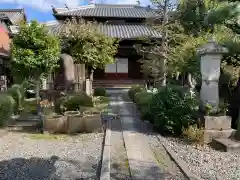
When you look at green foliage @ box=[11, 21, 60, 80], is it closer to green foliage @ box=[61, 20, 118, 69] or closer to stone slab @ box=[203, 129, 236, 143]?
green foliage @ box=[61, 20, 118, 69]

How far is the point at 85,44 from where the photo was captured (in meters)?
15.8

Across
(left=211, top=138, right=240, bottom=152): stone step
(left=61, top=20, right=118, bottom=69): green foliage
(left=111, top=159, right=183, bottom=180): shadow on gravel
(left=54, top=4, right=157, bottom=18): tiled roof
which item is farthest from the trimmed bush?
(left=54, top=4, right=157, bottom=18): tiled roof

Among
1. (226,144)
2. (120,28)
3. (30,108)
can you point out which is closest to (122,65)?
(120,28)

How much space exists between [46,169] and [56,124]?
9.81ft

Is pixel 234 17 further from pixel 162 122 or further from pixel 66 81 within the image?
pixel 66 81

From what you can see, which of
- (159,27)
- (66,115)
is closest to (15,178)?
(66,115)

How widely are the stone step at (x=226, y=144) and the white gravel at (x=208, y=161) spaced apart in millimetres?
149

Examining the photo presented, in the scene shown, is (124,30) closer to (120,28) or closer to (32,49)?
(120,28)

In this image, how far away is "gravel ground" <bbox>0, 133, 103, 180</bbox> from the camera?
15.7 feet

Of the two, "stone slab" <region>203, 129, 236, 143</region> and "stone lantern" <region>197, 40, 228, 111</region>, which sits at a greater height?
"stone lantern" <region>197, 40, 228, 111</region>

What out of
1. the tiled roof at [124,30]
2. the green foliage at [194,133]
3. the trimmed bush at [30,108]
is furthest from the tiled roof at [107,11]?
the green foliage at [194,133]

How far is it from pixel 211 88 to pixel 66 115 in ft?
12.1

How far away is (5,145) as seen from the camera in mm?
6754

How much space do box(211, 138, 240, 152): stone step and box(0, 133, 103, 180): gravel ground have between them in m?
2.51
